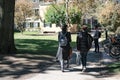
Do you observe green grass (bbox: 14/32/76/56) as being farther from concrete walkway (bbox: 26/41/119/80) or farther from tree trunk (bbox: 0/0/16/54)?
concrete walkway (bbox: 26/41/119/80)

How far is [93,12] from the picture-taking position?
78.2 meters

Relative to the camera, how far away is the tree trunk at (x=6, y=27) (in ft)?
58.1

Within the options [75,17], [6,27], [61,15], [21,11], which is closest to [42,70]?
[6,27]

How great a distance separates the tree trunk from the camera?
1770 centimetres

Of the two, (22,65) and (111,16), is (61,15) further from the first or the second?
(22,65)

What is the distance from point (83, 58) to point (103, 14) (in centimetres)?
4019

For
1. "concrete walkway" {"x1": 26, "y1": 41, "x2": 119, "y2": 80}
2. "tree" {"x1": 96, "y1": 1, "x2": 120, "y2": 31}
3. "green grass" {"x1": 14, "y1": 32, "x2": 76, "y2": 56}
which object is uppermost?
"tree" {"x1": 96, "y1": 1, "x2": 120, "y2": 31}

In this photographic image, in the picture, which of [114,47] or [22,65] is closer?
[22,65]

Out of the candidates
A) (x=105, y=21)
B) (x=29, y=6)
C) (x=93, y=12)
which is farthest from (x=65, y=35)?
(x=93, y=12)

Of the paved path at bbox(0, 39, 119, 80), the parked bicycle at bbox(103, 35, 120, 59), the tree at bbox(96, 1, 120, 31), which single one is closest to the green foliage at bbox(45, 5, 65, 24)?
the tree at bbox(96, 1, 120, 31)

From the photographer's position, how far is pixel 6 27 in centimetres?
1792

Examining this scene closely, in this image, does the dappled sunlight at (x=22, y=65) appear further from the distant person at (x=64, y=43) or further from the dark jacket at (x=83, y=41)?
the dark jacket at (x=83, y=41)

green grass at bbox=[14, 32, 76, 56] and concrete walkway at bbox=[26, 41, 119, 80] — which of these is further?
green grass at bbox=[14, 32, 76, 56]

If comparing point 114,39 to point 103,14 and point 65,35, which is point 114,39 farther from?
point 103,14
